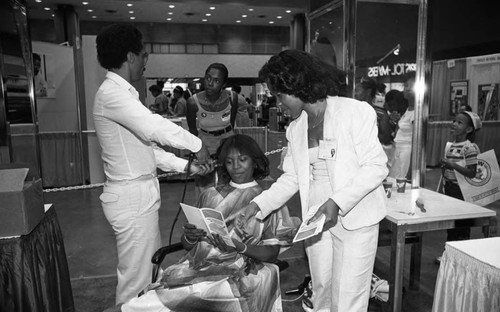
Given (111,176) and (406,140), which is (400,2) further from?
(111,176)

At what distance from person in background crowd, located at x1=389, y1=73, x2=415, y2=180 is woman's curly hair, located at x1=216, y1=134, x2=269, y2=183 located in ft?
4.19

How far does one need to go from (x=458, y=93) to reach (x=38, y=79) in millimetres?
6980

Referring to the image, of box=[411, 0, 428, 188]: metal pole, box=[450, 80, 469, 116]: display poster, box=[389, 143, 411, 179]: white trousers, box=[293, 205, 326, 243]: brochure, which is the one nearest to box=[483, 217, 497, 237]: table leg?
box=[411, 0, 428, 188]: metal pole

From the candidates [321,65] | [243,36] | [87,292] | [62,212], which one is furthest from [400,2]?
[243,36]

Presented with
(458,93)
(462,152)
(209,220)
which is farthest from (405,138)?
(458,93)

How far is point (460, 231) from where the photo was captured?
2.96 meters

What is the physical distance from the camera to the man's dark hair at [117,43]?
1970 millimetres

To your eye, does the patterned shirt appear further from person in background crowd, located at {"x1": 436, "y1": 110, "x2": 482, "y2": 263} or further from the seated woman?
the seated woman

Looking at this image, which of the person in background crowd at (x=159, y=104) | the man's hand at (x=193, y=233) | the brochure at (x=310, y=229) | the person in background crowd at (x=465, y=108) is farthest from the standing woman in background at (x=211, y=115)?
the person in background crowd at (x=159, y=104)

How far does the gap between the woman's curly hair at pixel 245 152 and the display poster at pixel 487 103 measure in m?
5.53

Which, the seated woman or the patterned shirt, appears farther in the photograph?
the patterned shirt

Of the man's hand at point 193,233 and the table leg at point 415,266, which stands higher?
the man's hand at point 193,233

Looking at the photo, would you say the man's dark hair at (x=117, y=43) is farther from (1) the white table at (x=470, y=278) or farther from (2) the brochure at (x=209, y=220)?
(1) the white table at (x=470, y=278)

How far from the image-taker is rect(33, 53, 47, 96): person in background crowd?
6.08 metres
